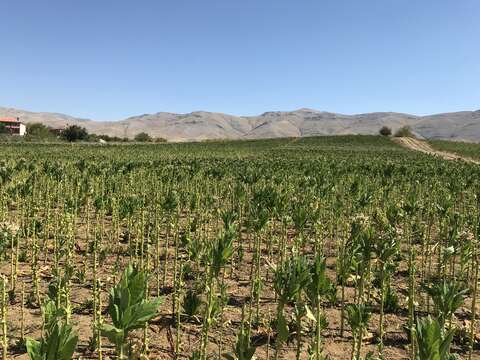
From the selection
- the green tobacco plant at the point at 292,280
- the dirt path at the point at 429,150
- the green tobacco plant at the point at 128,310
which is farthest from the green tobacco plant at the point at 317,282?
the dirt path at the point at 429,150

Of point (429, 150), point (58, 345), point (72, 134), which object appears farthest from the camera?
point (72, 134)

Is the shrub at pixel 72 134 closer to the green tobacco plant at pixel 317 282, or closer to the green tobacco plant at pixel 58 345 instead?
the green tobacco plant at pixel 317 282

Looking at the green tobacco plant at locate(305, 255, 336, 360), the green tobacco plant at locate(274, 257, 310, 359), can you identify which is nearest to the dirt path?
the green tobacco plant at locate(305, 255, 336, 360)

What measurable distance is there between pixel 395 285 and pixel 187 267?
13.1 feet

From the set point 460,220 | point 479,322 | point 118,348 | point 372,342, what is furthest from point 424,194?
point 118,348

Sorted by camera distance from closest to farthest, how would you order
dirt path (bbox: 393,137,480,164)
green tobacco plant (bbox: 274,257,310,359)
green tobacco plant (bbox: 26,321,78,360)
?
green tobacco plant (bbox: 26,321,78,360) < green tobacco plant (bbox: 274,257,310,359) < dirt path (bbox: 393,137,480,164)

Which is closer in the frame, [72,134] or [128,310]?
[128,310]

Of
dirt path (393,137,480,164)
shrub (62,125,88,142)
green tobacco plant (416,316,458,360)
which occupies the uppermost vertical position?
shrub (62,125,88,142)

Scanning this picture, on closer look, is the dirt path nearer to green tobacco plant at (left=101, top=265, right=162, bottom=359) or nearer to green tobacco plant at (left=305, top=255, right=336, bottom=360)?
green tobacco plant at (left=305, top=255, right=336, bottom=360)

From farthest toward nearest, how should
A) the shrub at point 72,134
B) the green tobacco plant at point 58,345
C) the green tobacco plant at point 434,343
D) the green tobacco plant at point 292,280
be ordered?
1. the shrub at point 72,134
2. the green tobacco plant at point 292,280
3. the green tobacco plant at point 434,343
4. the green tobacco plant at point 58,345

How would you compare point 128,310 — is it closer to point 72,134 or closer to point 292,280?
point 292,280

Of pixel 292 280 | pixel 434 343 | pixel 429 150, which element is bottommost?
pixel 434 343

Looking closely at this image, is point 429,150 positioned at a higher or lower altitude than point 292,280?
higher

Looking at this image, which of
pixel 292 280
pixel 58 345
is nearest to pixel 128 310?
pixel 58 345
